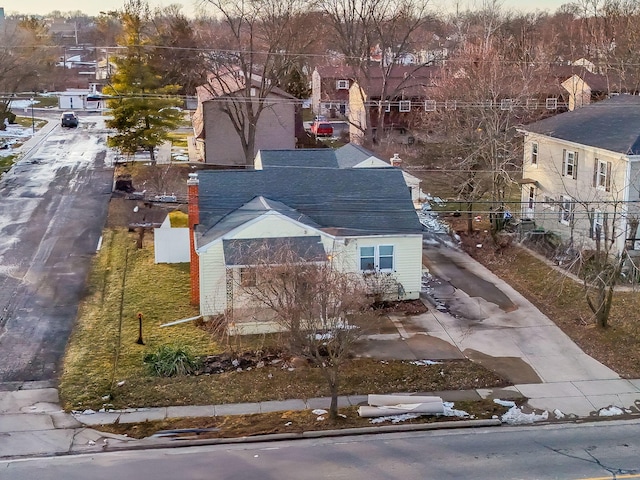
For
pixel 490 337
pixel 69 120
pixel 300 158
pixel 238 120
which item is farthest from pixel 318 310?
pixel 69 120

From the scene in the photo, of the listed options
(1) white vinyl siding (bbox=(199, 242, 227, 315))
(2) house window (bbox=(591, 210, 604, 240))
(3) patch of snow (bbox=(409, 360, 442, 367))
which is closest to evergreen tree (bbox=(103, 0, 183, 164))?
(1) white vinyl siding (bbox=(199, 242, 227, 315))

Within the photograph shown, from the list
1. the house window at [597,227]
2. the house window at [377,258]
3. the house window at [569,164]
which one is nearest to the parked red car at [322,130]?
the house window at [569,164]

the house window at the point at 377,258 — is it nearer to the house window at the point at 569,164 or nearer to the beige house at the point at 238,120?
the house window at the point at 569,164

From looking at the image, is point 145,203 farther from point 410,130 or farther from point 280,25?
point 410,130

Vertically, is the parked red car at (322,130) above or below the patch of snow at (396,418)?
above

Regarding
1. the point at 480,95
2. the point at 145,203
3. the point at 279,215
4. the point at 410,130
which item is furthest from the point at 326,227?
the point at 410,130

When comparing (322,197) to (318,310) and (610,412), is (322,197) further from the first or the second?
(610,412)
